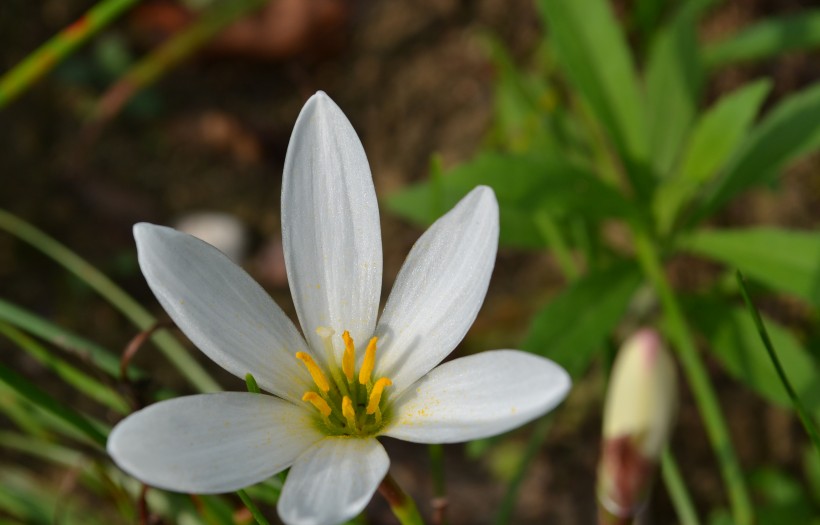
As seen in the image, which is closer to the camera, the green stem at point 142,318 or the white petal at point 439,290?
the white petal at point 439,290

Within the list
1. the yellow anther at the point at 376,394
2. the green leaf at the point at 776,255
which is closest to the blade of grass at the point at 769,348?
the yellow anther at the point at 376,394

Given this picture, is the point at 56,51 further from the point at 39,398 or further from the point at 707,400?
the point at 707,400

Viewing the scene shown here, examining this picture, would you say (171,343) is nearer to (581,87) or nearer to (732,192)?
(581,87)

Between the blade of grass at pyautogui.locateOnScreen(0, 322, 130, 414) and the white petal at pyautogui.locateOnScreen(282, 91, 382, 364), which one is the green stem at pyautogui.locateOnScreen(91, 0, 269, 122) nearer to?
the blade of grass at pyautogui.locateOnScreen(0, 322, 130, 414)

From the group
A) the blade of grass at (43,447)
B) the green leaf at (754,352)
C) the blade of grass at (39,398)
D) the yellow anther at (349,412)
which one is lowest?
the green leaf at (754,352)

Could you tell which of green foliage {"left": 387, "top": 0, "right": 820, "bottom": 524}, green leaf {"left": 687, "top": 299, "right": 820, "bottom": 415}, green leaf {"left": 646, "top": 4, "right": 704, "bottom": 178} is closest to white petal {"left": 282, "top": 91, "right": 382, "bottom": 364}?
green foliage {"left": 387, "top": 0, "right": 820, "bottom": 524}

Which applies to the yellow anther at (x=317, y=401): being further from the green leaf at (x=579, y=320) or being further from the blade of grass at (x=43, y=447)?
the blade of grass at (x=43, y=447)
